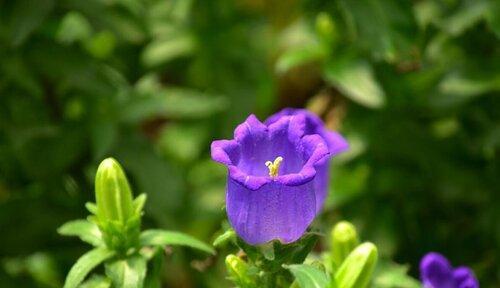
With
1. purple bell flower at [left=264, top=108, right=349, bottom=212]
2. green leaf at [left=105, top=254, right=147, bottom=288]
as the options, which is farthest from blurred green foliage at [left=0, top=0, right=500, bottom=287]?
green leaf at [left=105, top=254, right=147, bottom=288]

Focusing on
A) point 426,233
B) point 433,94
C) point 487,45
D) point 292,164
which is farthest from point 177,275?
point 292,164

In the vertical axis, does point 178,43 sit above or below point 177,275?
above

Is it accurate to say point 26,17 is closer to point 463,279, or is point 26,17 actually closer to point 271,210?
point 271,210

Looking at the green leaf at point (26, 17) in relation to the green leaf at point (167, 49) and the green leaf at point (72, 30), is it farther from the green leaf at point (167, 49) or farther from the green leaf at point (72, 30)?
the green leaf at point (167, 49)

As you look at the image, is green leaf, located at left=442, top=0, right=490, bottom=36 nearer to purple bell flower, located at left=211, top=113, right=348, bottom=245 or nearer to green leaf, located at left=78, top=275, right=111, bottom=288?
purple bell flower, located at left=211, top=113, right=348, bottom=245

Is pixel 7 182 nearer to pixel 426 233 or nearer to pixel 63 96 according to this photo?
pixel 63 96

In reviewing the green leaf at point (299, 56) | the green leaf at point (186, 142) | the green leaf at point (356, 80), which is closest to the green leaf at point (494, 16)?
the green leaf at point (356, 80)

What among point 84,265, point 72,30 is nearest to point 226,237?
point 84,265
